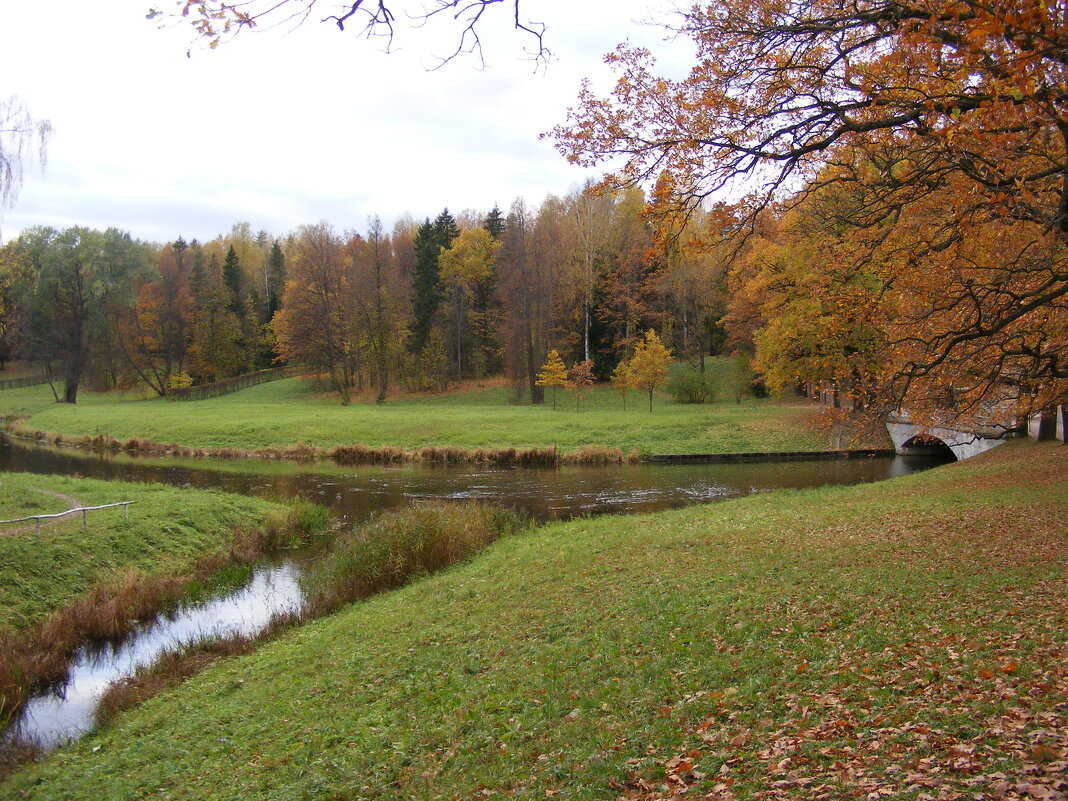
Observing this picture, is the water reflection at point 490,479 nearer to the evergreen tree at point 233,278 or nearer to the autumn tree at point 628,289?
the autumn tree at point 628,289

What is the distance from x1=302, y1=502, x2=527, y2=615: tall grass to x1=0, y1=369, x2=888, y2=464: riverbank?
1777 cm

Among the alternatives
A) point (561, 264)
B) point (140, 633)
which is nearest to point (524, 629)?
point (140, 633)

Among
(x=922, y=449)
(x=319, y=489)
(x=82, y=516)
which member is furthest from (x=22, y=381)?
(x=922, y=449)

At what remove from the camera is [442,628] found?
34.3 ft

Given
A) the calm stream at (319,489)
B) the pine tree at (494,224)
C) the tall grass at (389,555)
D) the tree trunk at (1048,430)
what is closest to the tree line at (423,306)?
the pine tree at (494,224)

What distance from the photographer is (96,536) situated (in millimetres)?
15234

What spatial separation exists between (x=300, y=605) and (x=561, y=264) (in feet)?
165

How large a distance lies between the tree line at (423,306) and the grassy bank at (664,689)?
45.8m

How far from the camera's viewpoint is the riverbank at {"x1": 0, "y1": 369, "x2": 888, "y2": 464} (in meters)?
36.0

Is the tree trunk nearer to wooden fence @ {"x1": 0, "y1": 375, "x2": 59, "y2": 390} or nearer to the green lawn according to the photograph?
the green lawn

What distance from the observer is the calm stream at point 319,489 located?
11008 mm

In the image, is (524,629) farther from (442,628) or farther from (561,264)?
(561,264)

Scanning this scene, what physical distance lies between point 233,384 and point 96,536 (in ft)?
185

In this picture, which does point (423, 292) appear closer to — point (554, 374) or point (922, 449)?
point (554, 374)
